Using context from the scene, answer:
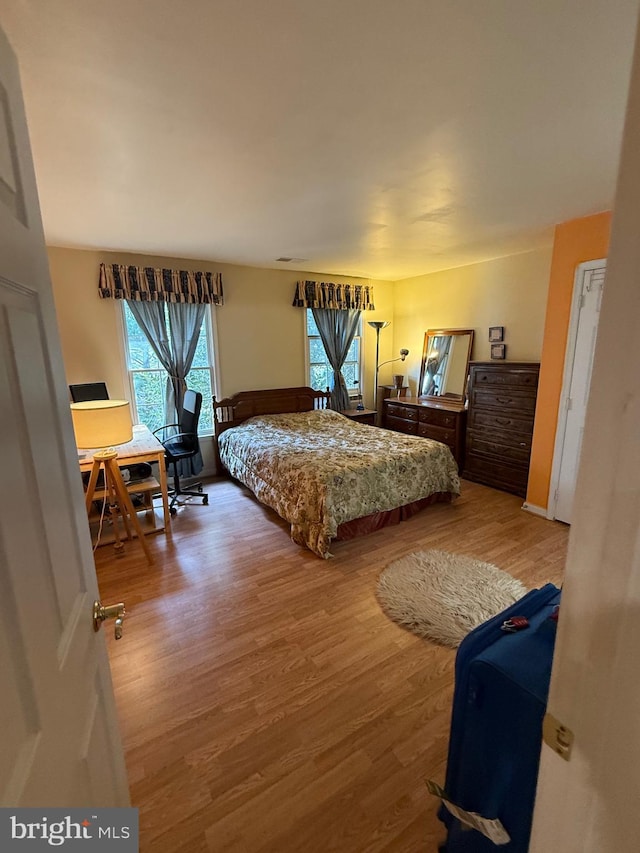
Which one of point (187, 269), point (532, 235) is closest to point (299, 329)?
point (187, 269)

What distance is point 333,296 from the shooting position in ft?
16.8

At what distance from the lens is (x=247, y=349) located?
4.74 metres

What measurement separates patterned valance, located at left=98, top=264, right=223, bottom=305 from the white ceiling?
2.77ft

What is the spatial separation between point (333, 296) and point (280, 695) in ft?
14.9

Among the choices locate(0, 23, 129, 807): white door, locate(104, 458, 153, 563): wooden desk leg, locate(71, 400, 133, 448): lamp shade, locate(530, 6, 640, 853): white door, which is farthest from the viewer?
locate(104, 458, 153, 563): wooden desk leg

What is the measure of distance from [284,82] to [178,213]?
63.4 inches

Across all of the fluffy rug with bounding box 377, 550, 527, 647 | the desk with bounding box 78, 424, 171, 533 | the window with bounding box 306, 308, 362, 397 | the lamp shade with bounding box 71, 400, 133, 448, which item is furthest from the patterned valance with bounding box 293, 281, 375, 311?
the fluffy rug with bounding box 377, 550, 527, 647

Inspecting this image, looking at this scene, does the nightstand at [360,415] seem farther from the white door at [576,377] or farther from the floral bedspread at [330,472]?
the white door at [576,377]

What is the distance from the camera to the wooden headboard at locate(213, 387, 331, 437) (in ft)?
15.1

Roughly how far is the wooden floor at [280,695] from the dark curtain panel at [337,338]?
2.73 metres

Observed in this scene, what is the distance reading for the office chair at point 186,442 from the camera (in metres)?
3.71

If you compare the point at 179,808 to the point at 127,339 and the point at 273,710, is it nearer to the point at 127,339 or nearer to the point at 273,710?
the point at 273,710

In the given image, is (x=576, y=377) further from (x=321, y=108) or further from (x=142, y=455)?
(x=142, y=455)

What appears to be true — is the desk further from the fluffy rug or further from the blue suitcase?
the blue suitcase
